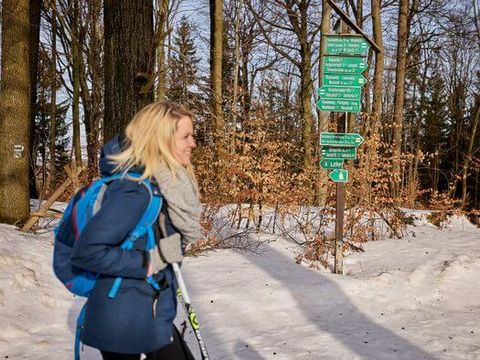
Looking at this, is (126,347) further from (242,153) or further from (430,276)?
(242,153)

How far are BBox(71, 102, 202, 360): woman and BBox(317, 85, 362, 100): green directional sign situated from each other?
4.51 meters

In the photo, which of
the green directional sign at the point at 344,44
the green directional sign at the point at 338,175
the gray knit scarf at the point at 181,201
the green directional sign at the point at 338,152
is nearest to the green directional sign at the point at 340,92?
the green directional sign at the point at 344,44

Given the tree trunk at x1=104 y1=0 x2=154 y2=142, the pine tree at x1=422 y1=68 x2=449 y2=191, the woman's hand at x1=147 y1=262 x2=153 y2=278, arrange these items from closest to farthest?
1. the woman's hand at x1=147 y1=262 x2=153 y2=278
2. the tree trunk at x1=104 y1=0 x2=154 y2=142
3. the pine tree at x1=422 y1=68 x2=449 y2=191

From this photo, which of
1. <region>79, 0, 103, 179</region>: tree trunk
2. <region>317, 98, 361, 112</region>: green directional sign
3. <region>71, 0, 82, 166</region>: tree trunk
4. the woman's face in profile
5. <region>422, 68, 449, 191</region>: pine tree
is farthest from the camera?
<region>422, 68, 449, 191</region>: pine tree

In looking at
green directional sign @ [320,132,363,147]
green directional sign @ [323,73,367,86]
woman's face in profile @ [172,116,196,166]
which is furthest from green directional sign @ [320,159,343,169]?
woman's face in profile @ [172,116,196,166]

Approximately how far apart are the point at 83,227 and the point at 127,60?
336 centimetres

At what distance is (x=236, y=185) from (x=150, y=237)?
7122mm

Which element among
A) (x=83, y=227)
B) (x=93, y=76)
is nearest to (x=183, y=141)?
(x=83, y=227)

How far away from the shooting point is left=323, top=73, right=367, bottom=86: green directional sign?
6.29 metres

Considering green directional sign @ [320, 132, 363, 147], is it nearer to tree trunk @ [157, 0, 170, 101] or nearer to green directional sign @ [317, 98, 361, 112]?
green directional sign @ [317, 98, 361, 112]

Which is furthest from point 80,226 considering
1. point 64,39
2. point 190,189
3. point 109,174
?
A: point 64,39

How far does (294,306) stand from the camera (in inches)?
209

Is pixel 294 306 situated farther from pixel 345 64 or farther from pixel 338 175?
pixel 345 64

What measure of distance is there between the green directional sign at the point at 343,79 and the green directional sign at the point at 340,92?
0.18 ft
